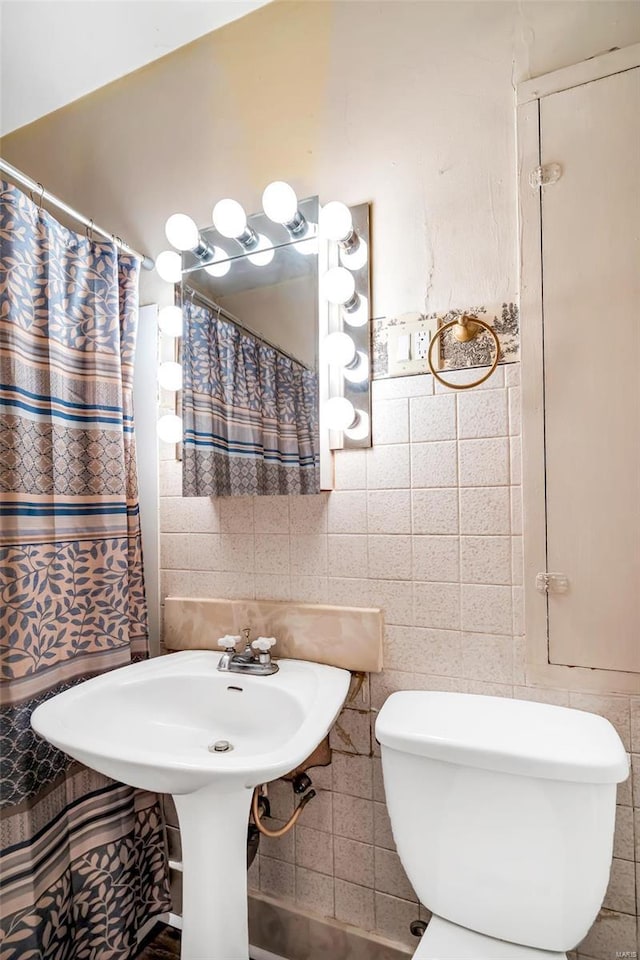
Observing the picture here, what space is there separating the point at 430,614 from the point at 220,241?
109 cm

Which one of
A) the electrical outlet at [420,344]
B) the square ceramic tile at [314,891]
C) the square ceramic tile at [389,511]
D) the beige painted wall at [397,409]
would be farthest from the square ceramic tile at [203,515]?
the square ceramic tile at [314,891]

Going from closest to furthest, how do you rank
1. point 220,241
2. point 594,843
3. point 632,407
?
point 594,843
point 632,407
point 220,241

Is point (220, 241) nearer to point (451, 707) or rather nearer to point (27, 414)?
point (27, 414)

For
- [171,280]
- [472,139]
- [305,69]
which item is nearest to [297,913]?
[171,280]

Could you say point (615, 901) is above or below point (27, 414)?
below

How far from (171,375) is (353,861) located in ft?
4.29

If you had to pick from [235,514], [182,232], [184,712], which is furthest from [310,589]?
[182,232]

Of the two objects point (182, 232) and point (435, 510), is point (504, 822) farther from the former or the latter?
point (182, 232)

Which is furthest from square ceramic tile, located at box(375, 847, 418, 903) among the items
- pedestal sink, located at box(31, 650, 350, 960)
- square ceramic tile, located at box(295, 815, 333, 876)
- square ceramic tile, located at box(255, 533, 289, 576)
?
square ceramic tile, located at box(255, 533, 289, 576)

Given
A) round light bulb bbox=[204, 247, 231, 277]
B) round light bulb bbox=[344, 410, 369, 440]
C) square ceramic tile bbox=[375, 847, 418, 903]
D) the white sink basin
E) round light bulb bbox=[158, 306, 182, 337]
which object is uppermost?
round light bulb bbox=[204, 247, 231, 277]

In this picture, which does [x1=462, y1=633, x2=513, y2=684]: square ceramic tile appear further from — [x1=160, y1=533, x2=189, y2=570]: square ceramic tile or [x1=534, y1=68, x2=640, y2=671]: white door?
[x1=160, y1=533, x2=189, y2=570]: square ceramic tile

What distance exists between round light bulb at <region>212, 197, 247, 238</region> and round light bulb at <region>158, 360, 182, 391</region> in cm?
38

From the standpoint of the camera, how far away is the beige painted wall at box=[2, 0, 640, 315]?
117cm

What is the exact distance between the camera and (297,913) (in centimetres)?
132
